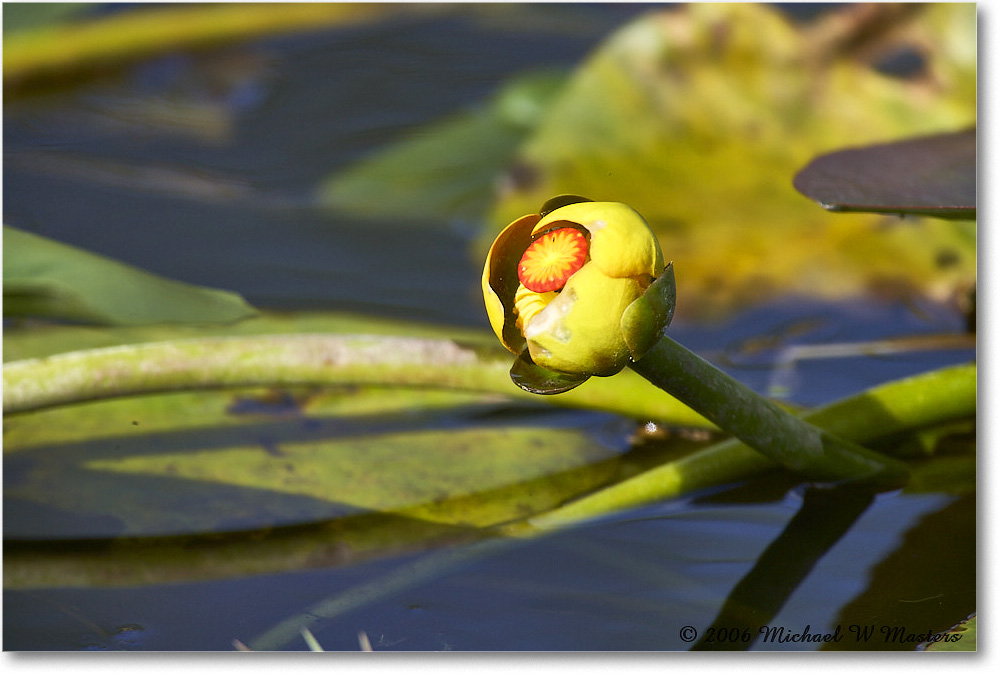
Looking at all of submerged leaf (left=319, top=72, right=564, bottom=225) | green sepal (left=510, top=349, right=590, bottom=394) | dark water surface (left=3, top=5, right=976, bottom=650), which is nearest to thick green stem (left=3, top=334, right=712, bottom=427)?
dark water surface (left=3, top=5, right=976, bottom=650)

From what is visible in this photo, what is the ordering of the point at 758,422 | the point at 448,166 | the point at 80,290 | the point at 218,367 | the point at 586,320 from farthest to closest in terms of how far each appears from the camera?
the point at 448,166 → the point at 80,290 → the point at 218,367 → the point at 758,422 → the point at 586,320

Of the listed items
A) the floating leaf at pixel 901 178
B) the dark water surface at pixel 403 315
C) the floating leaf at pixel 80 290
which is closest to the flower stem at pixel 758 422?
the dark water surface at pixel 403 315

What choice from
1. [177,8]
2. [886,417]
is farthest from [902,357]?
[177,8]

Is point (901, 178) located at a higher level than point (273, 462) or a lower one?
higher

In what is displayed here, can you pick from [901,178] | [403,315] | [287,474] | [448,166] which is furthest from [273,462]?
[448,166]

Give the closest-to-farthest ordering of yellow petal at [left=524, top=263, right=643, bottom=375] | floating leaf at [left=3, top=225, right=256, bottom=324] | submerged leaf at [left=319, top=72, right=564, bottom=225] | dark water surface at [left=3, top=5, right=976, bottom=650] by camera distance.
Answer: yellow petal at [left=524, top=263, right=643, bottom=375], dark water surface at [left=3, top=5, right=976, bottom=650], floating leaf at [left=3, top=225, right=256, bottom=324], submerged leaf at [left=319, top=72, right=564, bottom=225]

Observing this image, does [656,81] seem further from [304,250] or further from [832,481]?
[832,481]

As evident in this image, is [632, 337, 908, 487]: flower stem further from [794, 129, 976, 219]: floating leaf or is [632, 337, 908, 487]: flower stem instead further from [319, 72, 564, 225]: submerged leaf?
[319, 72, 564, 225]: submerged leaf

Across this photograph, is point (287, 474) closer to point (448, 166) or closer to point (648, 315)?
point (648, 315)
